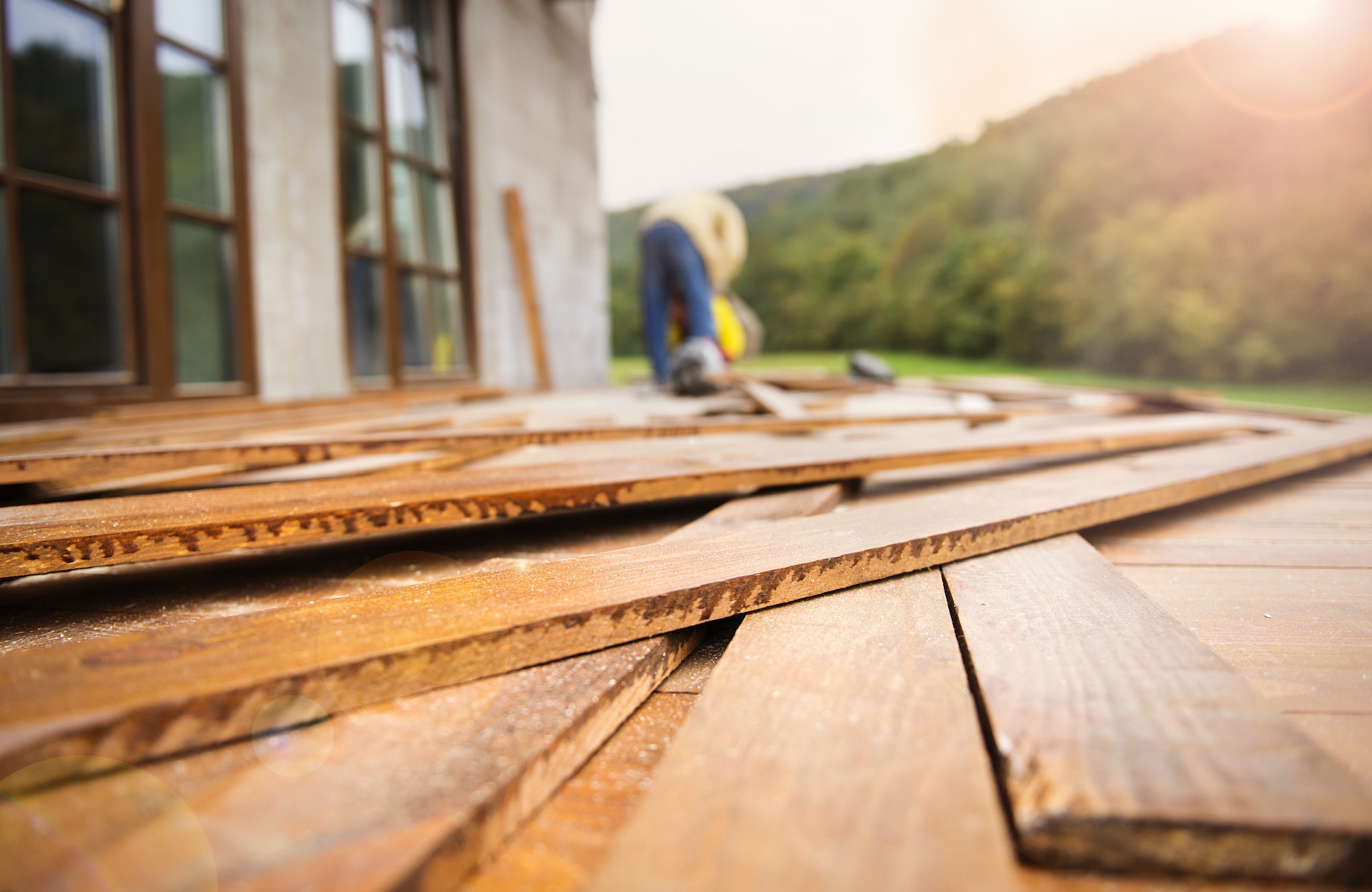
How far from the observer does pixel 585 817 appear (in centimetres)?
46

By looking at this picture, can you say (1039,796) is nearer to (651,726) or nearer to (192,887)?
(651,726)

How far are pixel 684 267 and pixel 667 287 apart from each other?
1.20 feet

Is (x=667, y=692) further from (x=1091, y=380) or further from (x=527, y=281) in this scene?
(x=1091, y=380)

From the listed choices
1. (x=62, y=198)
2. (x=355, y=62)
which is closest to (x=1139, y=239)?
(x=355, y=62)

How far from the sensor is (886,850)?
37 cm

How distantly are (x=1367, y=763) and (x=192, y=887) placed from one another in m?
0.76

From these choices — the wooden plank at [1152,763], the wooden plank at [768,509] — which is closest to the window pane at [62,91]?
the wooden plank at [768,509]

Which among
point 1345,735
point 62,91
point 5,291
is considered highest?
point 62,91

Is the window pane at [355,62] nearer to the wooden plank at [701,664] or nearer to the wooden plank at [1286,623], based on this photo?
the wooden plank at [701,664]

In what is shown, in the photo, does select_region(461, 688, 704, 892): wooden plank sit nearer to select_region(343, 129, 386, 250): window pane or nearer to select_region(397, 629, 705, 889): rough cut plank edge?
select_region(397, 629, 705, 889): rough cut plank edge

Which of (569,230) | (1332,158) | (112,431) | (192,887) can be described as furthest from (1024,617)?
(1332,158)

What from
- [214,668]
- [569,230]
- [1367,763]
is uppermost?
[569,230]

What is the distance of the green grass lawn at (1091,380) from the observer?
9.61 meters

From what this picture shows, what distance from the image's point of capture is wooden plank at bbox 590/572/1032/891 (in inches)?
14.1
